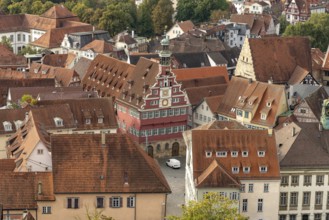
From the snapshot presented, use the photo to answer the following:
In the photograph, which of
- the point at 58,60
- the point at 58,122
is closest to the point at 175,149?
the point at 58,122

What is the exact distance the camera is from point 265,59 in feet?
386

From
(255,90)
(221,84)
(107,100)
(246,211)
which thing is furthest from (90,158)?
(221,84)

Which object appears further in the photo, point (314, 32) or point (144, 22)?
point (144, 22)

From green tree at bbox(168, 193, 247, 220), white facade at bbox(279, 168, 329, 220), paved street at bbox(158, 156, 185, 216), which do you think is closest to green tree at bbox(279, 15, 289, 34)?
paved street at bbox(158, 156, 185, 216)

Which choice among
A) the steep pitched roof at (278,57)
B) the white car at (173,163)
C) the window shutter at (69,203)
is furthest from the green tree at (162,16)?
the window shutter at (69,203)

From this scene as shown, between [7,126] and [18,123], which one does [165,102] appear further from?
[7,126]

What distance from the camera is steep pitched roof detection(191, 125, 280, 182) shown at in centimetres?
7731

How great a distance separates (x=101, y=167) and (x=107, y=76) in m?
44.1

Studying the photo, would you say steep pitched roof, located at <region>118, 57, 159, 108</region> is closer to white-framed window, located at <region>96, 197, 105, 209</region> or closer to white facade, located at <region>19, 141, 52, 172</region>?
white facade, located at <region>19, 141, 52, 172</region>

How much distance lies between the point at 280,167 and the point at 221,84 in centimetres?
3640

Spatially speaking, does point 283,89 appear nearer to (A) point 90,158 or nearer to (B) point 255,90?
(B) point 255,90

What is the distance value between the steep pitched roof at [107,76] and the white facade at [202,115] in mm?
10287

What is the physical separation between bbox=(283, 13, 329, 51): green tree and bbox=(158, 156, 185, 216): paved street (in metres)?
61.4

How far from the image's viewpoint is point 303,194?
80.1 metres
